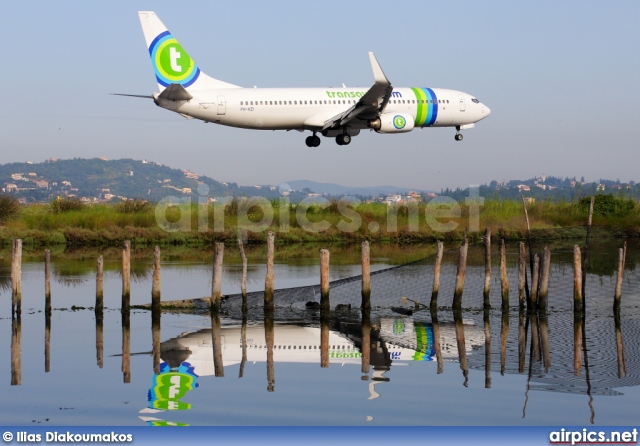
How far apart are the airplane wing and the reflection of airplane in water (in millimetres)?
20824

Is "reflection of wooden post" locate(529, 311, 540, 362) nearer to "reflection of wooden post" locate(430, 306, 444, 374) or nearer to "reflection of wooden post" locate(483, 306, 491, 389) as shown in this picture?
"reflection of wooden post" locate(483, 306, 491, 389)

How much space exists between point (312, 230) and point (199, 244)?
6766mm

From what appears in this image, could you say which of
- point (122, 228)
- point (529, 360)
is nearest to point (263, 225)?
point (122, 228)

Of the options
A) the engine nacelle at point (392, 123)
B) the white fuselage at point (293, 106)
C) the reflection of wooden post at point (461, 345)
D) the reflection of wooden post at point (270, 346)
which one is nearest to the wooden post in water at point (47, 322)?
the reflection of wooden post at point (270, 346)


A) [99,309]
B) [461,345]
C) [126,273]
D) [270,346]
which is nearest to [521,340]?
[461,345]

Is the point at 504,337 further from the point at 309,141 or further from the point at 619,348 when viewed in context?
the point at 309,141

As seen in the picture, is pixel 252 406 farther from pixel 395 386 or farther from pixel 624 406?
pixel 624 406

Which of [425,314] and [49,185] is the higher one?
[49,185]

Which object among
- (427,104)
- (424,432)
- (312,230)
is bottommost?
(424,432)

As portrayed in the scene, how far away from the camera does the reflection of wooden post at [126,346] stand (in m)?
21.5

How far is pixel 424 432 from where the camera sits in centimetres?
1688

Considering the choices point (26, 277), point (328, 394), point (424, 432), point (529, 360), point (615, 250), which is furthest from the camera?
point (615, 250)

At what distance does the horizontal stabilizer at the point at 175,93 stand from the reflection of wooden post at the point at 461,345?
21.9m

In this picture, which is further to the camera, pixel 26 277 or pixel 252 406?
pixel 26 277
